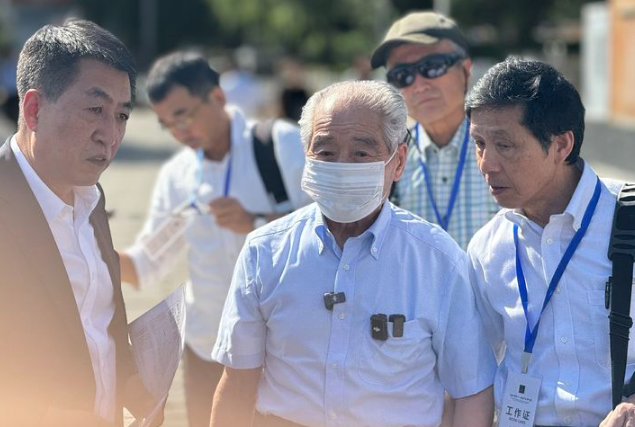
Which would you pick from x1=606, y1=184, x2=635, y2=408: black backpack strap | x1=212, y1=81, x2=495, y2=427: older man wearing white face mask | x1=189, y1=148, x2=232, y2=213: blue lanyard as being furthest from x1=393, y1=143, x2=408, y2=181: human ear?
x1=189, y1=148, x2=232, y2=213: blue lanyard

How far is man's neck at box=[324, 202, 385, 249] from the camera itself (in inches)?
128

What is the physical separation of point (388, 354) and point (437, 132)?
174cm

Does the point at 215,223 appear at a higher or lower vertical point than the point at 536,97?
lower

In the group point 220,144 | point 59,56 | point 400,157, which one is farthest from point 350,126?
point 220,144

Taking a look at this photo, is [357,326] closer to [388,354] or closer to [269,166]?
[388,354]

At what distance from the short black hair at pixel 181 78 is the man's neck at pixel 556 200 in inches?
83.2

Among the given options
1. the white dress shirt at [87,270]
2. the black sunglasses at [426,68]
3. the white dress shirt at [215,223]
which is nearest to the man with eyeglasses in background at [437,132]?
the black sunglasses at [426,68]

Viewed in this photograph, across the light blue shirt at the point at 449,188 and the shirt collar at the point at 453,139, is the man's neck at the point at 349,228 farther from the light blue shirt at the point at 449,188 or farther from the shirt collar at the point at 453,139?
the shirt collar at the point at 453,139

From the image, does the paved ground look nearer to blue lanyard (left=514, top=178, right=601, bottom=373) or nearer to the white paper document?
the white paper document

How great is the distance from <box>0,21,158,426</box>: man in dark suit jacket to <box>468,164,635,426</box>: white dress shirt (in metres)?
1.25

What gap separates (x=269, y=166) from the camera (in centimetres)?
487

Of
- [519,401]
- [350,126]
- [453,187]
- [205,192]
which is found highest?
[350,126]

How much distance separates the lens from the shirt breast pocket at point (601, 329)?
10.2ft

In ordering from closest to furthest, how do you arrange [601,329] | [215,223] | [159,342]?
1. [601,329]
2. [159,342]
3. [215,223]
